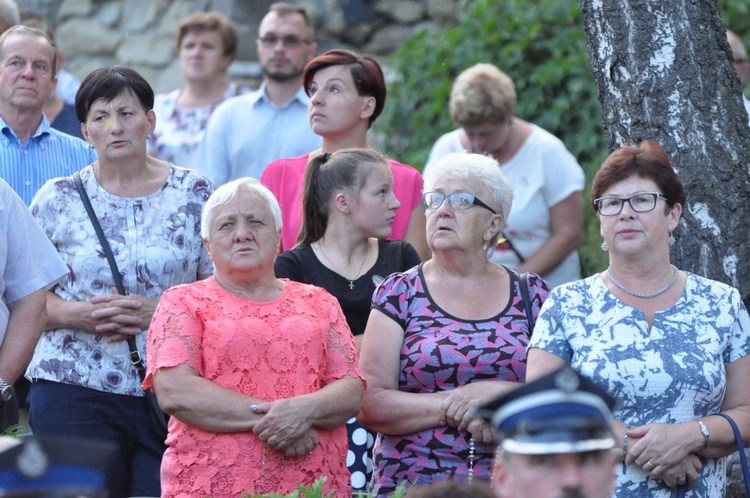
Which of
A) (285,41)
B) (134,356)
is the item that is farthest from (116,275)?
(285,41)

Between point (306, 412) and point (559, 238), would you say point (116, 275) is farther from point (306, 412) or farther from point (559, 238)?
point (559, 238)

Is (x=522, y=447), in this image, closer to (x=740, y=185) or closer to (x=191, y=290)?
(x=191, y=290)

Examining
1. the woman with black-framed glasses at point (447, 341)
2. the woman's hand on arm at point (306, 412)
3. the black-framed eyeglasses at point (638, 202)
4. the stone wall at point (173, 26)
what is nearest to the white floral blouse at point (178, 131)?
the stone wall at point (173, 26)

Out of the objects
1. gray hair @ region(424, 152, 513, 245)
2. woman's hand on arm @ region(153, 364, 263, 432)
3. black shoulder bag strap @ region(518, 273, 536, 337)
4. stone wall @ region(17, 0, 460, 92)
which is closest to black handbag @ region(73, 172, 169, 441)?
woman's hand on arm @ region(153, 364, 263, 432)

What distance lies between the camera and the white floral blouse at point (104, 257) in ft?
15.9

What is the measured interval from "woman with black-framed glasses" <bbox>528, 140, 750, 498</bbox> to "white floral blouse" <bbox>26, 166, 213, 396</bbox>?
1556 millimetres

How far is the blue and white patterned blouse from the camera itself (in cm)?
412

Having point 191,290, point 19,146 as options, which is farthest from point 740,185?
point 19,146

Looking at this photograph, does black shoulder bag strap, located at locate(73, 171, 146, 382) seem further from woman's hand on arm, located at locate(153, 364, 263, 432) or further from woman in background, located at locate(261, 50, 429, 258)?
woman in background, located at locate(261, 50, 429, 258)

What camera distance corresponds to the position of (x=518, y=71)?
350 inches

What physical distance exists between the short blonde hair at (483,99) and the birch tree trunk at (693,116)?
1.37 meters

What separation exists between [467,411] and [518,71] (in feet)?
16.4

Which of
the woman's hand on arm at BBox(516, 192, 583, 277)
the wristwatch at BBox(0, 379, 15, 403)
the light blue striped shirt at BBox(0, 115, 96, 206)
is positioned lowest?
the wristwatch at BBox(0, 379, 15, 403)

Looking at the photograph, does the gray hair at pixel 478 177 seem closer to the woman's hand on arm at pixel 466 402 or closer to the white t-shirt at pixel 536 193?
the woman's hand on arm at pixel 466 402
